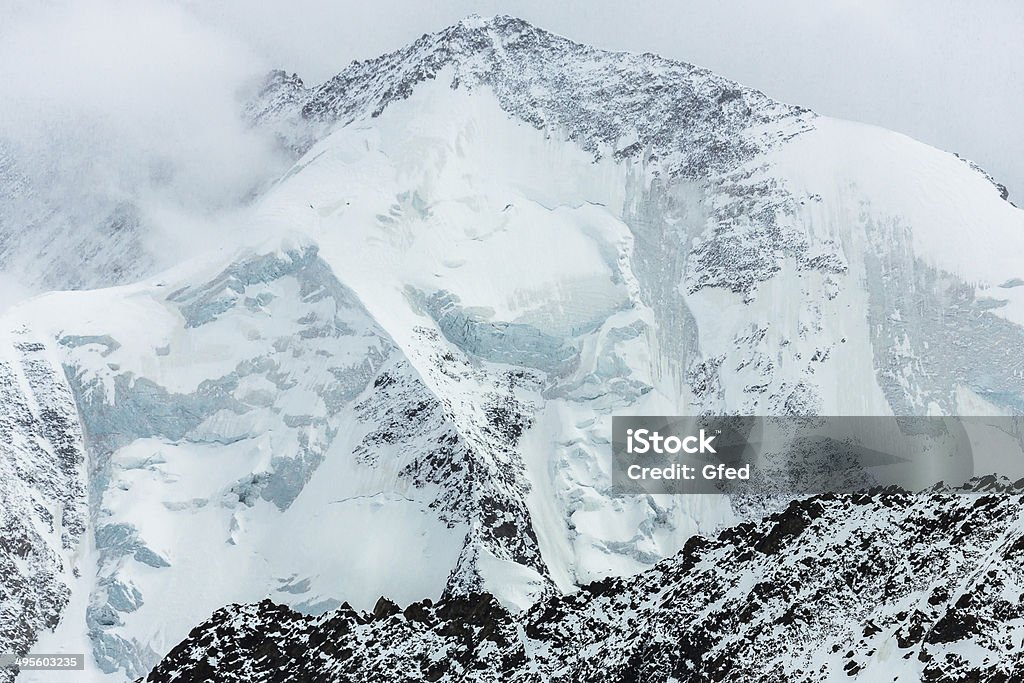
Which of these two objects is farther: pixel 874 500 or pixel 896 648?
pixel 874 500

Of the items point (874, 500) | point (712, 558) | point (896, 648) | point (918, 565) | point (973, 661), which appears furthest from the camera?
point (712, 558)

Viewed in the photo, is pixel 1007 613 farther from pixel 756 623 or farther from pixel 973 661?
pixel 756 623

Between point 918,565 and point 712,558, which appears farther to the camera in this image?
point 712,558

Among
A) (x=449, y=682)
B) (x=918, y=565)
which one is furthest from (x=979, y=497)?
(x=449, y=682)

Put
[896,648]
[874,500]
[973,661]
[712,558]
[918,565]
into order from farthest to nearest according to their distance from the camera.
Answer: [712,558], [874,500], [918,565], [896,648], [973,661]

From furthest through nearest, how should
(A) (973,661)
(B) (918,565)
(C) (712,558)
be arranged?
(C) (712,558) → (B) (918,565) → (A) (973,661)

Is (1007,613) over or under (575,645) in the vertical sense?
over

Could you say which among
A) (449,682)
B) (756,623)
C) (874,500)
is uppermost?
(874,500)

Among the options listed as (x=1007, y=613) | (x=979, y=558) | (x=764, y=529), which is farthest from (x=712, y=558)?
(x=1007, y=613)

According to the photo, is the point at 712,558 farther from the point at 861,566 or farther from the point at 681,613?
the point at 861,566
